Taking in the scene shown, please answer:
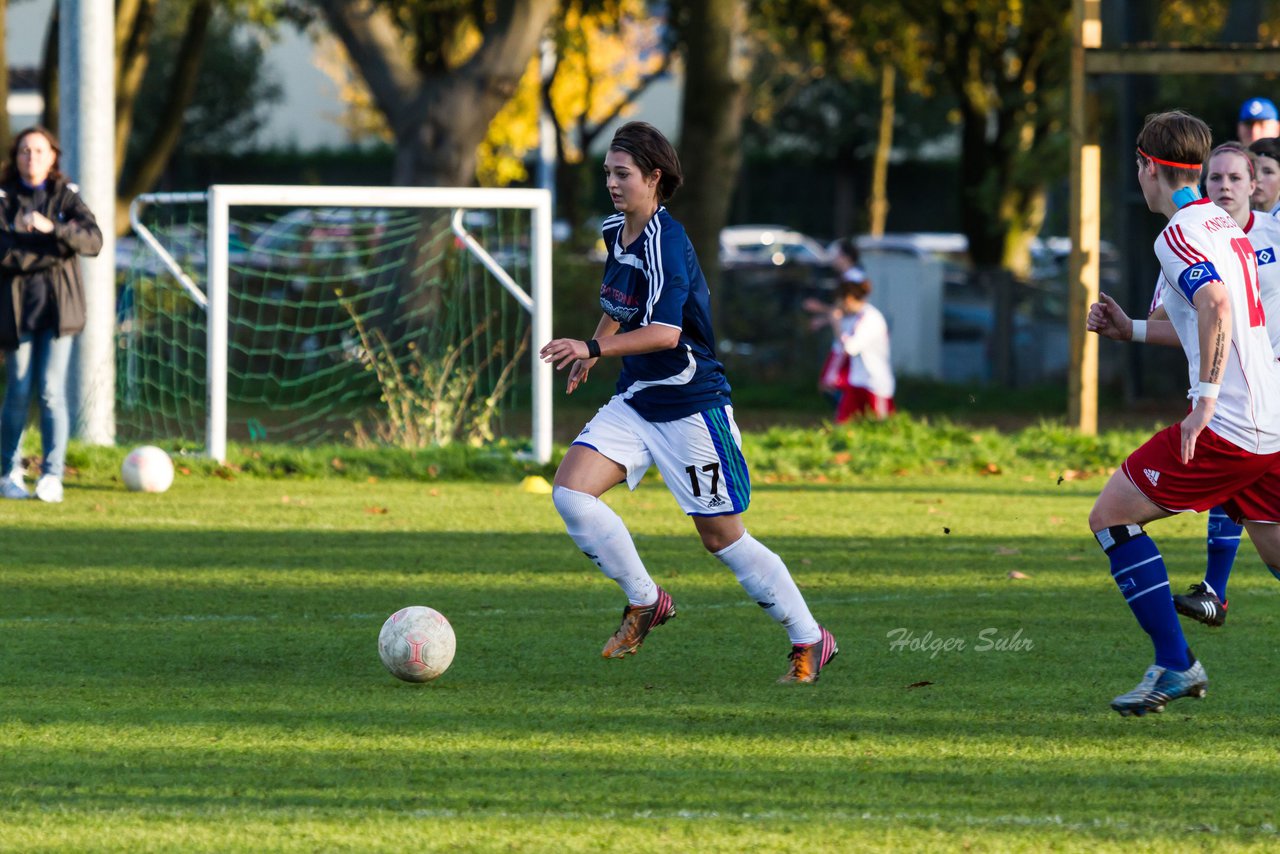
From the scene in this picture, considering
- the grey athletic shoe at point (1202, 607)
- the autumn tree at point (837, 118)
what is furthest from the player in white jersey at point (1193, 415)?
the autumn tree at point (837, 118)

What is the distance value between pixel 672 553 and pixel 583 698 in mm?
3375

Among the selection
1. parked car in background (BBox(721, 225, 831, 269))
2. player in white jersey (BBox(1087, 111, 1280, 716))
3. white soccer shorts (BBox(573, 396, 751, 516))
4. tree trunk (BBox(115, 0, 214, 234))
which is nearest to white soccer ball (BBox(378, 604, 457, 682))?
white soccer shorts (BBox(573, 396, 751, 516))

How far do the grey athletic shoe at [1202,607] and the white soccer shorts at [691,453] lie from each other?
2.04 m

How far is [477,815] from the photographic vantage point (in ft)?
14.7

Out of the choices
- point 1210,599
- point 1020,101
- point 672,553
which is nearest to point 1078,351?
point 672,553

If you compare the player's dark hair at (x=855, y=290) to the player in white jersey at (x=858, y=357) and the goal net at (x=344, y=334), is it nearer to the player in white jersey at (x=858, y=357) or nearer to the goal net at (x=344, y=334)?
the player in white jersey at (x=858, y=357)

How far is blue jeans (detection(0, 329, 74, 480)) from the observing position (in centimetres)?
1034

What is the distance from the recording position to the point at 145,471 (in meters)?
11.3

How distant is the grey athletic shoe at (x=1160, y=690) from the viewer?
564cm

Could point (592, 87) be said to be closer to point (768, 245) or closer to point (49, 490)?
point (768, 245)

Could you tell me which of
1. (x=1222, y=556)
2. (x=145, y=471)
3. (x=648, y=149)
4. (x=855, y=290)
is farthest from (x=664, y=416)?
(x=855, y=290)

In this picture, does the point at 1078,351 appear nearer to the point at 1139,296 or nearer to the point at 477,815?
the point at 1139,296

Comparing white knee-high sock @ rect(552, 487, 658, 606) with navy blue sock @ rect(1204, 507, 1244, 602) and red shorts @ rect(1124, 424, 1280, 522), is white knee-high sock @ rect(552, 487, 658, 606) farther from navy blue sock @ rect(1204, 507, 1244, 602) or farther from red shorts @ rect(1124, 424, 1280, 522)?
navy blue sock @ rect(1204, 507, 1244, 602)

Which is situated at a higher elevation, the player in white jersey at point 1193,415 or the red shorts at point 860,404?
the player in white jersey at point 1193,415
